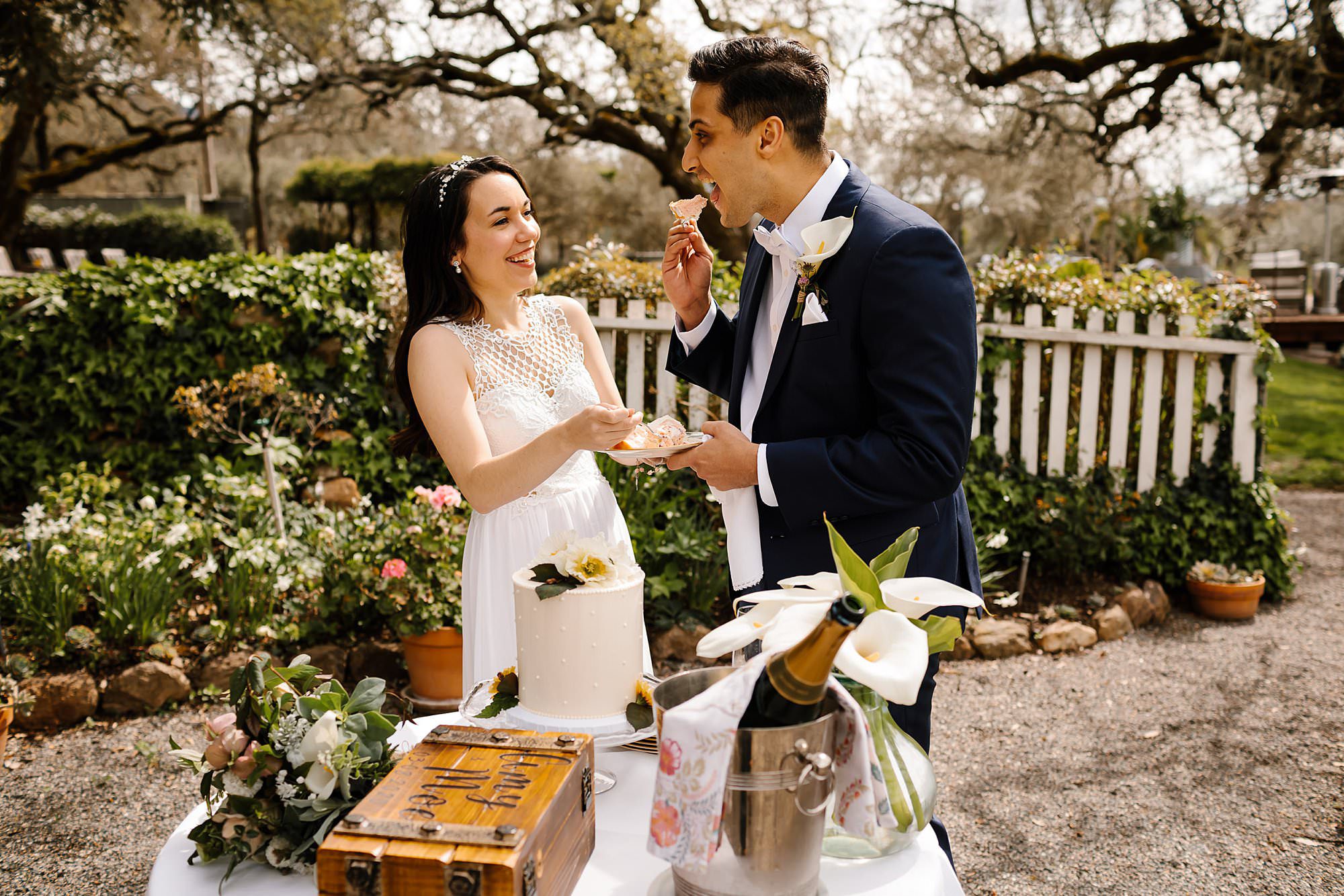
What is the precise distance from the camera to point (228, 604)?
446 cm

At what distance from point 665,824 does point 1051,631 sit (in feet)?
14.7

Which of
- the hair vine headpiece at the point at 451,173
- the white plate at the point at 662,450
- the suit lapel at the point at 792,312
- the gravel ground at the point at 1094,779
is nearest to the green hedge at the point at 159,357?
the gravel ground at the point at 1094,779

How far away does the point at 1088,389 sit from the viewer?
5910 mm

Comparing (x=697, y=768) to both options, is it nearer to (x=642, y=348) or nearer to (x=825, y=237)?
(x=825, y=237)

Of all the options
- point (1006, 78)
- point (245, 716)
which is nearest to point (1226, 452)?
point (245, 716)

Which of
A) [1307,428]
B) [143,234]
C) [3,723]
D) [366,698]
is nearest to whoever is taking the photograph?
[366,698]

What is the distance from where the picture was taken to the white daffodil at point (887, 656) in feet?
3.67

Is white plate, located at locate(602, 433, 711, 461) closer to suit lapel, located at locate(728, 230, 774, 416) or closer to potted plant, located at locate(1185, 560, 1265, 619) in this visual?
suit lapel, located at locate(728, 230, 774, 416)

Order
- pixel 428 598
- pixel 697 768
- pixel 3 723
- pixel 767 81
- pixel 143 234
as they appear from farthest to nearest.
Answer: pixel 143 234
pixel 428 598
pixel 3 723
pixel 767 81
pixel 697 768

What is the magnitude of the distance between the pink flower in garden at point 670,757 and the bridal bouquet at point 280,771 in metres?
0.51

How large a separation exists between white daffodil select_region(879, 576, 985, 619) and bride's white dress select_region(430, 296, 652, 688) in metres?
1.22

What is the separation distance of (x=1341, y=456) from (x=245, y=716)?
11.0 m

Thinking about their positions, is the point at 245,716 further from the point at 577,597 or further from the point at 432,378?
the point at 432,378

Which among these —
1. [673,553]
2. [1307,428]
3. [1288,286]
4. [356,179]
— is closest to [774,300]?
[673,553]
